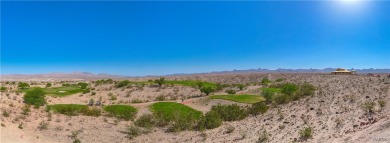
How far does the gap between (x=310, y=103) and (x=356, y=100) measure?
283cm

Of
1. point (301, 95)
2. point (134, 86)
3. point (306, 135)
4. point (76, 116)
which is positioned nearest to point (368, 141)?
point (306, 135)

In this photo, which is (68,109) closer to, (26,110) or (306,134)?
(26,110)

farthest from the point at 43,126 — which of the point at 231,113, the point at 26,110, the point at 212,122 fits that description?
the point at 231,113

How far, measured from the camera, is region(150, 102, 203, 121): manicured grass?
77.3ft

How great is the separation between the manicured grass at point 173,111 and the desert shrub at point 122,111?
158 centimetres

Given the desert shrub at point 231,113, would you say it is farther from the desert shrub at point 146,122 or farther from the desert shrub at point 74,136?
the desert shrub at point 74,136

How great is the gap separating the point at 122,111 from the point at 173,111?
369cm

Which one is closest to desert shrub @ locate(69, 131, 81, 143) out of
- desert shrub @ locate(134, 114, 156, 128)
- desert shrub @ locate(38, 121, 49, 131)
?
desert shrub @ locate(38, 121, 49, 131)

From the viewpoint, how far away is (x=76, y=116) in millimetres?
23938

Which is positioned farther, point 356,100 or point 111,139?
point 356,100

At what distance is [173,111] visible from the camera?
82.6 feet

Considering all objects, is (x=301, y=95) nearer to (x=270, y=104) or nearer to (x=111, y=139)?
(x=270, y=104)

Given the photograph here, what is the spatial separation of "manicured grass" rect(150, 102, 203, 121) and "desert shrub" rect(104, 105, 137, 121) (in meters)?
1.58

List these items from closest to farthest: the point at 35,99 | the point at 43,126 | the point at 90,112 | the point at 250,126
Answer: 1. the point at 250,126
2. the point at 43,126
3. the point at 90,112
4. the point at 35,99
